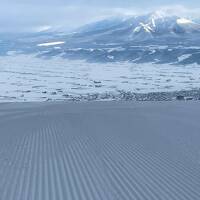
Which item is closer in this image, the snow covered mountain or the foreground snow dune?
the foreground snow dune

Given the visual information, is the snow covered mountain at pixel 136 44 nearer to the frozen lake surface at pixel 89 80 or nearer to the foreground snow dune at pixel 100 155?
the frozen lake surface at pixel 89 80

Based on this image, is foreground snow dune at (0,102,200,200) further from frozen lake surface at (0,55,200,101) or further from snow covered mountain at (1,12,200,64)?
snow covered mountain at (1,12,200,64)

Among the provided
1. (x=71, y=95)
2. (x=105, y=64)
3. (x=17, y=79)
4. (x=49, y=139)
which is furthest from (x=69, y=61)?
(x=49, y=139)

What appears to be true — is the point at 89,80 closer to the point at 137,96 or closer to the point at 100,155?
the point at 137,96

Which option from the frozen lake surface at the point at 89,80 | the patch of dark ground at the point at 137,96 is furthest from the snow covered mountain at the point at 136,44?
the patch of dark ground at the point at 137,96

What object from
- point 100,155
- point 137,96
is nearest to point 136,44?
point 137,96

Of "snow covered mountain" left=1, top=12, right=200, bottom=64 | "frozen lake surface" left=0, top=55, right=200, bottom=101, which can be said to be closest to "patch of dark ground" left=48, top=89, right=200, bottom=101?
"frozen lake surface" left=0, top=55, right=200, bottom=101
